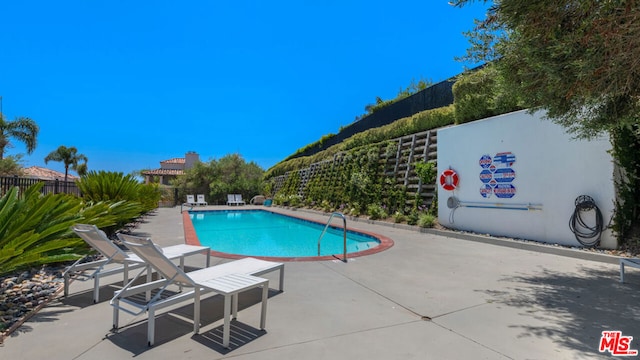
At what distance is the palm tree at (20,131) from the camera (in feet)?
74.1

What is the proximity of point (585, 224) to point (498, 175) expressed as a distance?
83.9 inches

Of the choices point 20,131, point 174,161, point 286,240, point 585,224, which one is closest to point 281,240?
point 286,240

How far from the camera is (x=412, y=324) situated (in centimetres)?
270

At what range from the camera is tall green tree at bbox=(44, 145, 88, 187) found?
118 feet

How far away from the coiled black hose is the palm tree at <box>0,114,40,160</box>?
32174 millimetres

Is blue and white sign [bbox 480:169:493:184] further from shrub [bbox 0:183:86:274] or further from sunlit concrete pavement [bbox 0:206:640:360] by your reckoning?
shrub [bbox 0:183:86:274]

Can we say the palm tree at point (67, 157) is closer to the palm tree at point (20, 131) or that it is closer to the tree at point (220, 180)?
the palm tree at point (20, 131)

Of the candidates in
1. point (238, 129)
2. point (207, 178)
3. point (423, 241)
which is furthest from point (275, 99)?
point (423, 241)

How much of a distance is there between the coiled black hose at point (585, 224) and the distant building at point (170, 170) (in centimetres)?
3208

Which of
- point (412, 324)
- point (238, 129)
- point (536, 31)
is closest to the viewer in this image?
point (412, 324)

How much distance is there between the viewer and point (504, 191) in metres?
7.72

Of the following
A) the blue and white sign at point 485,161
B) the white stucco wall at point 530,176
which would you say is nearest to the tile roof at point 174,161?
the white stucco wall at point 530,176

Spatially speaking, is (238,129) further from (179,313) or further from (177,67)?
(179,313)

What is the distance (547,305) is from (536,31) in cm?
300
